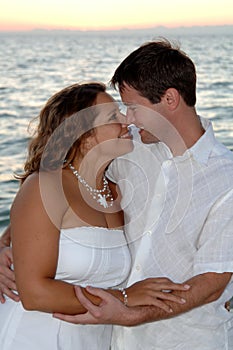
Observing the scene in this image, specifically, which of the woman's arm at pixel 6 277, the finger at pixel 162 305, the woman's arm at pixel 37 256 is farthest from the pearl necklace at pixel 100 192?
the finger at pixel 162 305

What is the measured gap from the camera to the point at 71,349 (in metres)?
2.30

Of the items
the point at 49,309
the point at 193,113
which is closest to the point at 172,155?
the point at 193,113

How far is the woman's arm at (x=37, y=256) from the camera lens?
2.06 m

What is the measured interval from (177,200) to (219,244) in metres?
Result: 0.24

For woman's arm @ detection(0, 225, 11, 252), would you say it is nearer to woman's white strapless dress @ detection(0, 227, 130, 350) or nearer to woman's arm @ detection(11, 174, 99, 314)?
woman's white strapless dress @ detection(0, 227, 130, 350)

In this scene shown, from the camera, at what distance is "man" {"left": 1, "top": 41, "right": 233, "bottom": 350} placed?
217 centimetres

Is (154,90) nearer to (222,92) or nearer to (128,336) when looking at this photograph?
(128,336)

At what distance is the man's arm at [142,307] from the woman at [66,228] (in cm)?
3

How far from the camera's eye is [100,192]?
96.9 inches

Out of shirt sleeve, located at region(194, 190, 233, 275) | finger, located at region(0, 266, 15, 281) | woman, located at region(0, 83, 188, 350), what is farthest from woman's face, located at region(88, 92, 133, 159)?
A: finger, located at region(0, 266, 15, 281)

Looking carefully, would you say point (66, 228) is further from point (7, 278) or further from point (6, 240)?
point (6, 240)

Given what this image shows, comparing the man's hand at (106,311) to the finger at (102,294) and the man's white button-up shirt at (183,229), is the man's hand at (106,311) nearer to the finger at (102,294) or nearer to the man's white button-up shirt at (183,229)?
the finger at (102,294)

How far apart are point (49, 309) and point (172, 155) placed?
2.20 ft

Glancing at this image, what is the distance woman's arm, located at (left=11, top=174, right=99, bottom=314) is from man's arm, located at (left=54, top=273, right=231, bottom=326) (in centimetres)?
4
